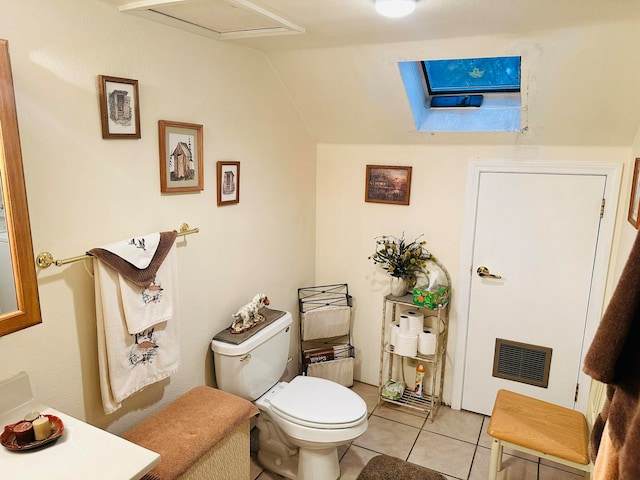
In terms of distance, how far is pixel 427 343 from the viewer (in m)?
2.84

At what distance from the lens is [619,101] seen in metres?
2.15

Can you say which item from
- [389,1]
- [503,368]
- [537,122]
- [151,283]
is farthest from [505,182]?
[151,283]

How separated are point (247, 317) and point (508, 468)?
64.0 inches

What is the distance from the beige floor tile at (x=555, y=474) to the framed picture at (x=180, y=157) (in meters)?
2.32

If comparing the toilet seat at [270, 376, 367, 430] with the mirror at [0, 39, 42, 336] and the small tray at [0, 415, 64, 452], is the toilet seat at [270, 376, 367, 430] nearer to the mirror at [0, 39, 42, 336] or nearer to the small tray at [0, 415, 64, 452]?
the small tray at [0, 415, 64, 452]

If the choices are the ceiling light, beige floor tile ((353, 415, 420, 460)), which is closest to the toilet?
beige floor tile ((353, 415, 420, 460))

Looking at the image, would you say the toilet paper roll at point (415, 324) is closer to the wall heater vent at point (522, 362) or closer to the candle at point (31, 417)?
the wall heater vent at point (522, 362)

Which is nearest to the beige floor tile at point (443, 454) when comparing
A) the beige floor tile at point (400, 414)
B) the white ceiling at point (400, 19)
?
the beige floor tile at point (400, 414)

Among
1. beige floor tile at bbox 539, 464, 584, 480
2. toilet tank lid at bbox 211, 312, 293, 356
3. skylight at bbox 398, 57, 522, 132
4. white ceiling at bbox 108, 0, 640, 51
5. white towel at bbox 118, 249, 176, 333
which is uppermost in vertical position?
white ceiling at bbox 108, 0, 640, 51

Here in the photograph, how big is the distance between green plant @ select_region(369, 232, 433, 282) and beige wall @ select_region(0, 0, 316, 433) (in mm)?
721

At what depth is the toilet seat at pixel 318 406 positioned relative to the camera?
215 centimetres

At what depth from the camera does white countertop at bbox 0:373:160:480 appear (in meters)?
1.28

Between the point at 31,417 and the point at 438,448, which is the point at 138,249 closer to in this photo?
the point at 31,417

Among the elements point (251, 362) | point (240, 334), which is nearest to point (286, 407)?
point (251, 362)
